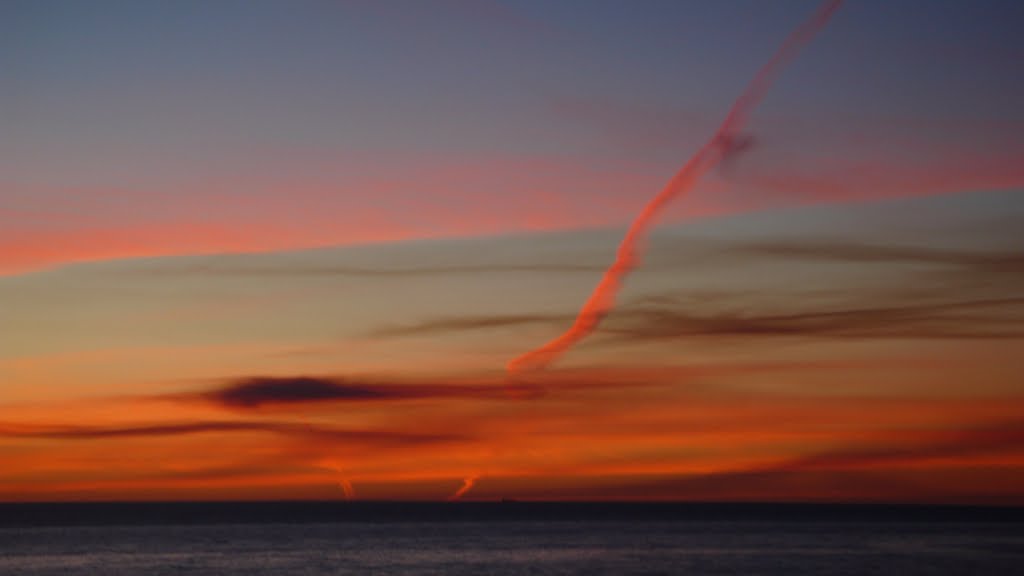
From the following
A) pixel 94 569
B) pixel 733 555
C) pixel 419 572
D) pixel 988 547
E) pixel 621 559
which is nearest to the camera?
pixel 419 572

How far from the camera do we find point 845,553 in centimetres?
12031

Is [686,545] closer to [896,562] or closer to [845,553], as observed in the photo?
[845,553]

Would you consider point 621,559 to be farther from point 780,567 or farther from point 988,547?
point 988,547

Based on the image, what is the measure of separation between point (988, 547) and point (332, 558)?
64026 mm

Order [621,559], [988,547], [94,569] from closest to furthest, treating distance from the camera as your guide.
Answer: [94,569] < [621,559] < [988,547]

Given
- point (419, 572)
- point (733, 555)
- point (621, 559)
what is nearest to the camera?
point (419, 572)

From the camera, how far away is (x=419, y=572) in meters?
93.1

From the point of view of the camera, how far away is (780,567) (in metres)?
97.4

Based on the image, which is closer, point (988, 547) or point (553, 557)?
point (553, 557)

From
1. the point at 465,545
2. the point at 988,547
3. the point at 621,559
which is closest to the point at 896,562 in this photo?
the point at 621,559

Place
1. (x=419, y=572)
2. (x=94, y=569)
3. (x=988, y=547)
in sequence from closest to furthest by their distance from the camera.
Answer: (x=419, y=572) < (x=94, y=569) < (x=988, y=547)

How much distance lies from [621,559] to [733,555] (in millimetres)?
15201

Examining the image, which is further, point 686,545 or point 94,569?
point 686,545

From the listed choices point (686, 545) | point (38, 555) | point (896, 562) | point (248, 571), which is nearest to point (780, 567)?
point (896, 562)
